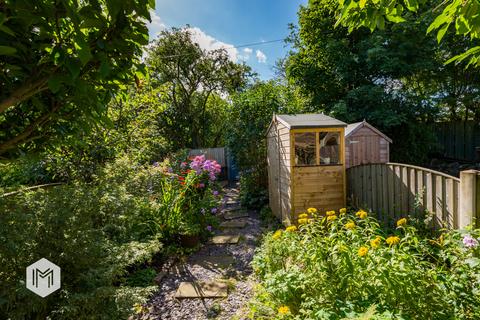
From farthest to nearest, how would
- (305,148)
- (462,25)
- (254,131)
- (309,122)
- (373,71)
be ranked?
(373,71) < (254,131) < (305,148) < (309,122) < (462,25)

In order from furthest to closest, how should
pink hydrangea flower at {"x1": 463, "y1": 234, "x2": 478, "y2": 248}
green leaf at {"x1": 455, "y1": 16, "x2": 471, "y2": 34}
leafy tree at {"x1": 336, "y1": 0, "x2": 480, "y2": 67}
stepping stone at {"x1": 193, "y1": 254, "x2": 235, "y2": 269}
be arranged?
stepping stone at {"x1": 193, "y1": 254, "x2": 235, "y2": 269} → pink hydrangea flower at {"x1": 463, "y1": 234, "x2": 478, "y2": 248} → green leaf at {"x1": 455, "y1": 16, "x2": 471, "y2": 34} → leafy tree at {"x1": 336, "y1": 0, "x2": 480, "y2": 67}

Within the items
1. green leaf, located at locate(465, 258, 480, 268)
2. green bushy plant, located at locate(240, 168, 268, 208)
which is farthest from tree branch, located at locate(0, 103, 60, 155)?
green bushy plant, located at locate(240, 168, 268, 208)

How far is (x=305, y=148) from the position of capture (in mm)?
5051

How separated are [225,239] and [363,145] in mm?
4634

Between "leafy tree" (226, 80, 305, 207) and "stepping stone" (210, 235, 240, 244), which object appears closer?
"stepping stone" (210, 235, 240, 244)

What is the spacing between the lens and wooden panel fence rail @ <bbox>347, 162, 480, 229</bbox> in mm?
2645

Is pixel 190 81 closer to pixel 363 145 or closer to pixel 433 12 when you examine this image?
pixel 363 145

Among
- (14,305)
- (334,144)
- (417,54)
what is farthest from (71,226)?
(417,54)

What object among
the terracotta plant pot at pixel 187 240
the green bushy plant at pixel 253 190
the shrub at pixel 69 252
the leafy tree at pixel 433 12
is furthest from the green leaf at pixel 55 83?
the green bushy plant at pixel 253 190

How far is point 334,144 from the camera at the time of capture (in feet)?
16.6

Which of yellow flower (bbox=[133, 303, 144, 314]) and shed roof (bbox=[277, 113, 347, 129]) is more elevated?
shed roof (bbox=[277, 113, 347, 129])

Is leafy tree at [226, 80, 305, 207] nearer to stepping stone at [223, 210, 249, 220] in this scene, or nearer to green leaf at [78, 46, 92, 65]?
stepping stone at [223, 210, 249, 220]

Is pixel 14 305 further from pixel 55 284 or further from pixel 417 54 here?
pixel 417 54

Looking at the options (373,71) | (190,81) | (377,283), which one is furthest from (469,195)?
(190,81)
